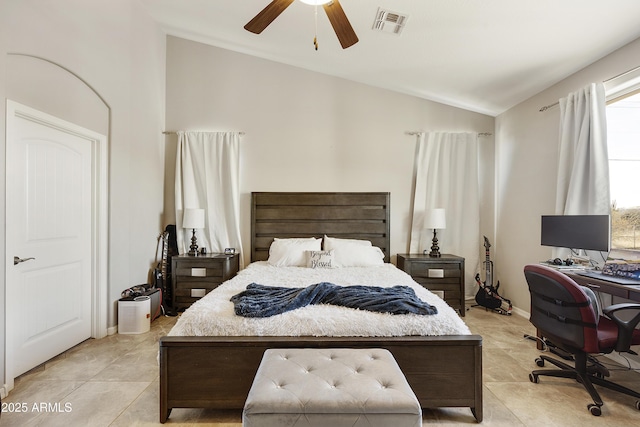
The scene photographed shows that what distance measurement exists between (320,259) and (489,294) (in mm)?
2236

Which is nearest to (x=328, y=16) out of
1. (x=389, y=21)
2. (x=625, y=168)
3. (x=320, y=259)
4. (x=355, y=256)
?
(x=389, y=21)

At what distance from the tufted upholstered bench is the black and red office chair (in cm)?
132

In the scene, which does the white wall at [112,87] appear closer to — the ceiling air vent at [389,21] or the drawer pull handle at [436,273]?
the ceiling air vent at [389,21]

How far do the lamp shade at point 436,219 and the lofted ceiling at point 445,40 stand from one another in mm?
1504

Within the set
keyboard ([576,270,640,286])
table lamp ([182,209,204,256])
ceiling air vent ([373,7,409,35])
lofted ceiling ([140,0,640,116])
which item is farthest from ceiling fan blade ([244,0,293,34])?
keyboard ([576,270,640,286])

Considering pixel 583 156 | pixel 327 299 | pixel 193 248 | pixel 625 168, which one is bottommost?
pixel 327 299

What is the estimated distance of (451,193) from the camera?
4.12m

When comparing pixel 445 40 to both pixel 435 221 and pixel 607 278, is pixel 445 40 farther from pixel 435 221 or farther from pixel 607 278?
pixel 607 278

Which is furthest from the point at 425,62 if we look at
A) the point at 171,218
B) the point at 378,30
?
the point at 171,218

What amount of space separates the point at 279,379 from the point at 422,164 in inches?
133

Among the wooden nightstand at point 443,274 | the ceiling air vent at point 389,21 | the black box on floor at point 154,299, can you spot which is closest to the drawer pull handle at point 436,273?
the wooden nightstand at point 443,274

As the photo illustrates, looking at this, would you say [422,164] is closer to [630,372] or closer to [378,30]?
[378,30]

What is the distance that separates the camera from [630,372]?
2.38 meters

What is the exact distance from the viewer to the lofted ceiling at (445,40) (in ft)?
7.83
